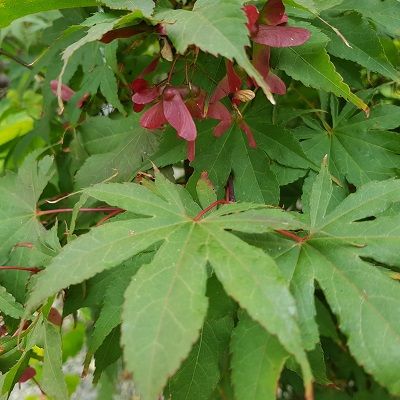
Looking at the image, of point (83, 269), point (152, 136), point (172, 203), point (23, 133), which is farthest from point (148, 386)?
point (23, 133)

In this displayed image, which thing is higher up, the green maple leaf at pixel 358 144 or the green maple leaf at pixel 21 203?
the green maple leaf at pixel 21 203

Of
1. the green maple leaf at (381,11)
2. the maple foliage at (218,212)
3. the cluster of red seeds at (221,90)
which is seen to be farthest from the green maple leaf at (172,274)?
the green maple leaf at (381,11)

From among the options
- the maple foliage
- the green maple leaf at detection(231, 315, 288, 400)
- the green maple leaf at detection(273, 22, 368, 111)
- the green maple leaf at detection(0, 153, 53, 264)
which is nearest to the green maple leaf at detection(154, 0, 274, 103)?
the maple foliage

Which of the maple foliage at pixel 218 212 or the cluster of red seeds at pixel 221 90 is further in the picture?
the cluster of red seeds at pixel 221 90

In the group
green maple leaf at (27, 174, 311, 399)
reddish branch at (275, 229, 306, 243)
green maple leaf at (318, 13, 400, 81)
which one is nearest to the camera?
green maple leaf at (27, 174, 311, 399)

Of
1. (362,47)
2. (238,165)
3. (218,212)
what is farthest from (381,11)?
(218,212)

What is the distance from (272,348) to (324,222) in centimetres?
17

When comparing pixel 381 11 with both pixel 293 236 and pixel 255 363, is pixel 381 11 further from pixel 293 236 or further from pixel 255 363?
pixel 255 363

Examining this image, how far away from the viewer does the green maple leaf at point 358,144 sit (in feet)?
2.56

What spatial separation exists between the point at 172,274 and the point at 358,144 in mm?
436

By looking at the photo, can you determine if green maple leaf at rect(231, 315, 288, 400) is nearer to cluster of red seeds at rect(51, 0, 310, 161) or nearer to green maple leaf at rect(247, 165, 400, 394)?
green maple leaf at rect(247, 165, 400, 394)

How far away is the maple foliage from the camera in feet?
1.61

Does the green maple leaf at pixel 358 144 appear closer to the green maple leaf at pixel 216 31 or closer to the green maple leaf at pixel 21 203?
the green maple leaf at pixel 216 31

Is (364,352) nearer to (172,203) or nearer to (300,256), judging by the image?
(300,256)
